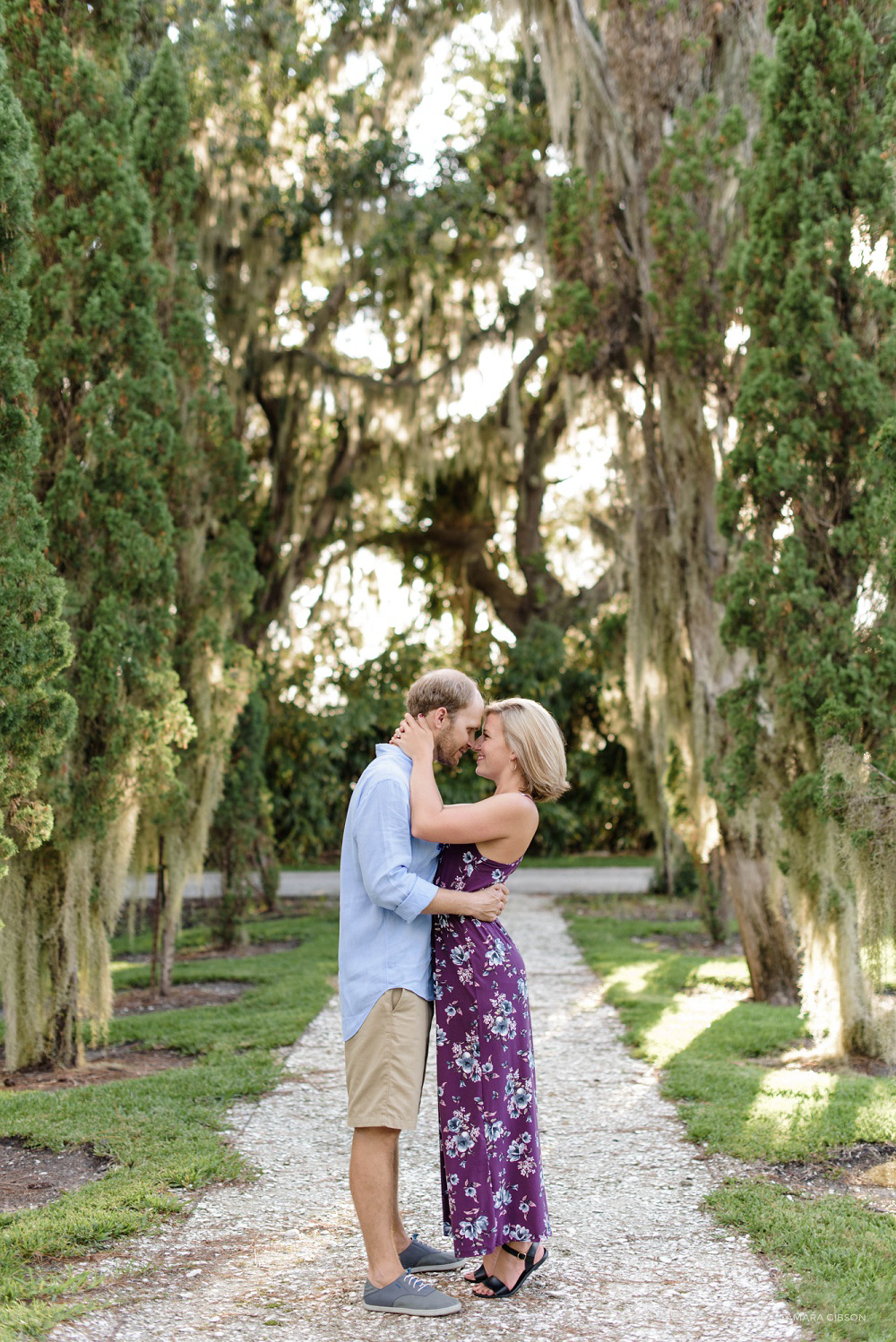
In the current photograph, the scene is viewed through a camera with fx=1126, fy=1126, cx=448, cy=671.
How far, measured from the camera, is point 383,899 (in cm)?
288

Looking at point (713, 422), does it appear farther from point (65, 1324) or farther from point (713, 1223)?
point (65, 1324)

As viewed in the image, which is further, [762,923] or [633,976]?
[633,976]

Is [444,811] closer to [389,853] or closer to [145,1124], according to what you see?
[389,853]

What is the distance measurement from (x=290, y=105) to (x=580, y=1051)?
9852 mm

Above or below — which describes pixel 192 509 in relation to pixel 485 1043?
above

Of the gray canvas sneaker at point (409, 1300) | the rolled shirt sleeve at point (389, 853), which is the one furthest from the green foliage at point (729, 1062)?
the rolled shirt sleeve at point (389, 853)

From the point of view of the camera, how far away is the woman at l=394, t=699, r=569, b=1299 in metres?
2.94

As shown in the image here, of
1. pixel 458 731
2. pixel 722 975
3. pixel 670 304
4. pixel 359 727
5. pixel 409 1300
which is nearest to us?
pixel 409 1300

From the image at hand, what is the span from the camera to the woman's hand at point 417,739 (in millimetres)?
3043

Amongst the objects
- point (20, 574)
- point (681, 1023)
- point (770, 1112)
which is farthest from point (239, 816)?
point (770, 1112)

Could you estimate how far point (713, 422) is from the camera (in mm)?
7246

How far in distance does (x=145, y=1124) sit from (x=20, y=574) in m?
2.19

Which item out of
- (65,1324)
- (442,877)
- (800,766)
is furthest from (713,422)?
(65,1324)

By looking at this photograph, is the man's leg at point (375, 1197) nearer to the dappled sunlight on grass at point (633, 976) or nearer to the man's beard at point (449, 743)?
the man's beard at point (449, 743)
